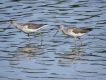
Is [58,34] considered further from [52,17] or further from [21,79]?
[21,79]

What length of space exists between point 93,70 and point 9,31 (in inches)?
284

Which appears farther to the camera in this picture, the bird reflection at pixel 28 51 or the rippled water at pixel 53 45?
the bird reflection at pixel 28 51

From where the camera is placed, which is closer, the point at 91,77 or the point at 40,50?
the point at 91,77

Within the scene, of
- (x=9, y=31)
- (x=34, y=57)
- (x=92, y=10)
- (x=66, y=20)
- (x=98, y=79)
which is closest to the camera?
(x=98, y=79)

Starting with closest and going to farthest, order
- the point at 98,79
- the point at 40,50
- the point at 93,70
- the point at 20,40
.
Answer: the point at 98,79 < the point at 93,70 < the point at 40,50 < the point at 20,40

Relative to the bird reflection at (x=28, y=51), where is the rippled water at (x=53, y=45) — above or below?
above

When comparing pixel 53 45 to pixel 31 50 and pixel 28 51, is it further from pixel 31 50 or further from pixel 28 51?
pixel 28 51

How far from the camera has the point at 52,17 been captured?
78.8 feet

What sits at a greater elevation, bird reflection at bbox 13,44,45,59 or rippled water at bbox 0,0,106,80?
rippled water at bbox 0,0,106,80

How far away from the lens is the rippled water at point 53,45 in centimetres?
1525

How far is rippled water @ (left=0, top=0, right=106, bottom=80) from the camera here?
15250 mm

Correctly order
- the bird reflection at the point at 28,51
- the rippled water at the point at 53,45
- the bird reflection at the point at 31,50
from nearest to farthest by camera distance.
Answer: the rippled water at the point at 53,45 → the bird reflection at the point at 28,51 → the bird reflection at the point at 31,50

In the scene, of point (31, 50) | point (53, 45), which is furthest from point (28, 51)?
point (53, 45)

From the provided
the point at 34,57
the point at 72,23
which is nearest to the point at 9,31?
the point at 72,23
